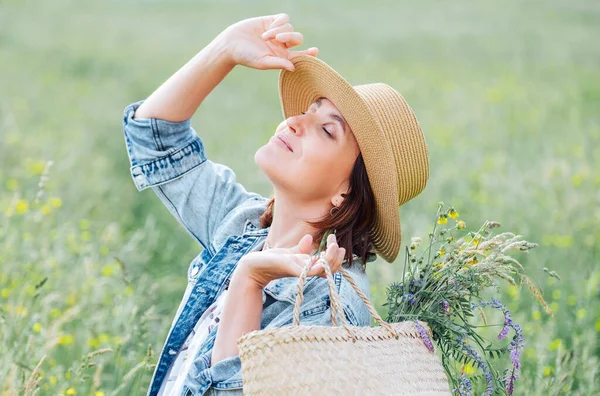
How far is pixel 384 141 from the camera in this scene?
8.12 ft

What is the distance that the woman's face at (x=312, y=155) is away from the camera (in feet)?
8.14

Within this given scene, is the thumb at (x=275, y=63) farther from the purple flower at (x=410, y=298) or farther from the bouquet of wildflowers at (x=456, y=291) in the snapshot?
the purple flower at (x=410, y=298)

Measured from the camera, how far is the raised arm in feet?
8.74

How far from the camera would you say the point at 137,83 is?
10906 millimetres

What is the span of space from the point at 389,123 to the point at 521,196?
3.80 metres

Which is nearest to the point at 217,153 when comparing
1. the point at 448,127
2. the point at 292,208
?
the point at 448,127

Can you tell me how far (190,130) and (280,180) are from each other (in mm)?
463

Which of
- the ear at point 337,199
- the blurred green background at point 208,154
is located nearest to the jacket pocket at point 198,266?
the blurred green background at point 208,154

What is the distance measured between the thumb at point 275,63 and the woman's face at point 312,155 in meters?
0.17

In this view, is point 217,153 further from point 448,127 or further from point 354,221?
point 354,221

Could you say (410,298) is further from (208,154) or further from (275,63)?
(208,154)

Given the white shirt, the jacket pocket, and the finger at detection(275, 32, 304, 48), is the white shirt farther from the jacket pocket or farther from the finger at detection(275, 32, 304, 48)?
the finger at detection(275, 32, 304, 48)

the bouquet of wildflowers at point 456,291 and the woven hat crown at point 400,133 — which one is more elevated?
the woven hat crown at point 400,133

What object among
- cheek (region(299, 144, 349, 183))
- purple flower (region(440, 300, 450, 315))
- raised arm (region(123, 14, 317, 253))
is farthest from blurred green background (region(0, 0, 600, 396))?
cheek (region(299, 144, 349, 183))
